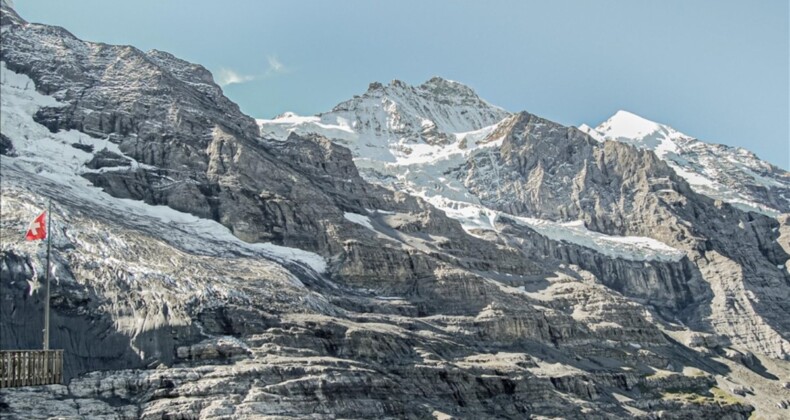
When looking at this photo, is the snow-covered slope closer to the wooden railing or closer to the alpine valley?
the alpine valley

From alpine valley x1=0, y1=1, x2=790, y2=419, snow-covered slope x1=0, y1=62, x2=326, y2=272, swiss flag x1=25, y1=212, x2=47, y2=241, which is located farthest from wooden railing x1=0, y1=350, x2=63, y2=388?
snow-covered slope x1=0, y1=62, x2=326, y2=272

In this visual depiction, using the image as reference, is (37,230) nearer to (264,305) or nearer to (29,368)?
(29,368)

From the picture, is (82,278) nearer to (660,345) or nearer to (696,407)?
(696,407)

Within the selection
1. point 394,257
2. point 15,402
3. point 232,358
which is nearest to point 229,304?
point 232,358

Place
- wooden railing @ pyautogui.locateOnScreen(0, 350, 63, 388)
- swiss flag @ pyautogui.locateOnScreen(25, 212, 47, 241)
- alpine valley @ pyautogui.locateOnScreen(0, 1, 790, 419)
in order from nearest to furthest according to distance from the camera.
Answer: wooden railing @ pyautogui.locateOnScreen(0, 350, 63, 388), swiss flag @ pyautogui.locateOnScreen(25, 212, 47, 241), alpine valley @ pyautogui.locateOnScreen(0, 1, 790, 419)

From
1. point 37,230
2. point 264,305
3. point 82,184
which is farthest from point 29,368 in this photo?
point 82,184

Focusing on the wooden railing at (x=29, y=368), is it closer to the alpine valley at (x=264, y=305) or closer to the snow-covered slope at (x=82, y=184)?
the alpine valley at (x=264, y=305)

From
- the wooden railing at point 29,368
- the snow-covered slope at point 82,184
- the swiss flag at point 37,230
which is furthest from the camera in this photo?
the snow-covered slope at point 82,184

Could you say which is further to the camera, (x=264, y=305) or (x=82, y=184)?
(x=82, y=184)

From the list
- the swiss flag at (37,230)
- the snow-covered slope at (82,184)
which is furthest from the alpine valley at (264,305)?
the swiss flag at (37,230)
